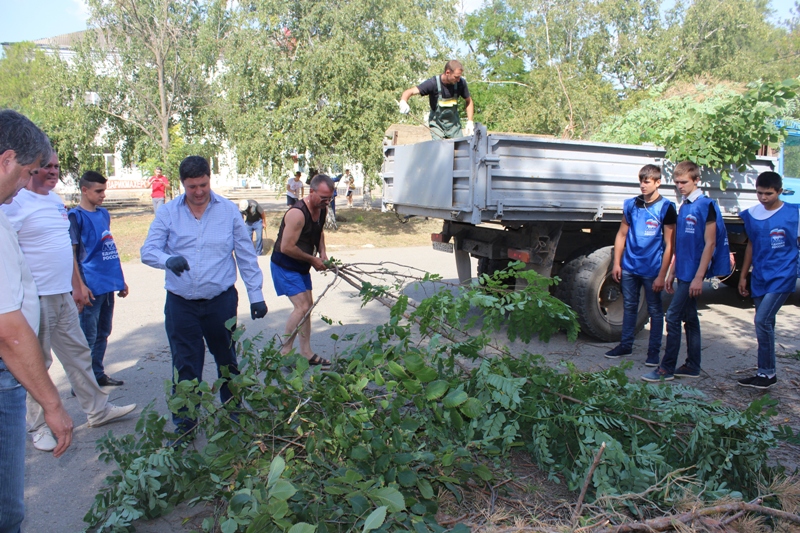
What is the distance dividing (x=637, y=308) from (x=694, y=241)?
3.00 ft

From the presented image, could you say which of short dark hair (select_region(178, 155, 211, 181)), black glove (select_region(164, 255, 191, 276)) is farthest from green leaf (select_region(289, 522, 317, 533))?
short dark hair (select_region(178, 155, 211, 181))

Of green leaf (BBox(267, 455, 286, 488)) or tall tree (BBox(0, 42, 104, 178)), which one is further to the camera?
tall tree (BBox(0, 42, 104, 178))

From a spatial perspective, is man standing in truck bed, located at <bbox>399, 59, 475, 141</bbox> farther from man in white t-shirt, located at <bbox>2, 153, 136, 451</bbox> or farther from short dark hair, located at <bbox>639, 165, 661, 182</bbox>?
man in white t-shirt, located at <bbox>2, 153, 136, 451</bbox>

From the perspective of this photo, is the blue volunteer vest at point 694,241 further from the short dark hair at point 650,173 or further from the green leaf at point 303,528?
the green leaf at point 303,528

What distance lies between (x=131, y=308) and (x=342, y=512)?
252 inches

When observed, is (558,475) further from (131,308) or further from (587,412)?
(131,308)

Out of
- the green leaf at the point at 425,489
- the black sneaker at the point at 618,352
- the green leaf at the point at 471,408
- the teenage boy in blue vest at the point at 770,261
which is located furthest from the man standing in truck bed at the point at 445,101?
the green leaf at the point at 425,489

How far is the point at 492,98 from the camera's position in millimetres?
26688

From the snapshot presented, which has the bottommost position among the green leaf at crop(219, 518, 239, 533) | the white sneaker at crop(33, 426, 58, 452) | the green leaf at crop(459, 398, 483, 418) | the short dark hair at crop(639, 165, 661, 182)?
the white sneaker at crop(33, 426, 58, 452)

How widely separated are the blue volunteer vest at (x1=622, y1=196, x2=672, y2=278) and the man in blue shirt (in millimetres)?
3751

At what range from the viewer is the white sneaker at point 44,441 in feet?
12.5

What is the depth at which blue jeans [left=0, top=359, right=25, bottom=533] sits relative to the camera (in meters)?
2.05

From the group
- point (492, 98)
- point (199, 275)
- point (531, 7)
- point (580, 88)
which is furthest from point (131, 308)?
point (531, 7)

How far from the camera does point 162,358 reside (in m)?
5.71
